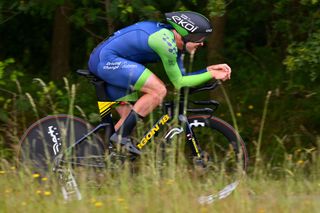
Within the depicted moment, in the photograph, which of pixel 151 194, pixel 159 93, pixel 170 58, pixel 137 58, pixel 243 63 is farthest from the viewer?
pixel 243 63

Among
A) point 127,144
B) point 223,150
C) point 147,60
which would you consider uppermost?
point 147,60

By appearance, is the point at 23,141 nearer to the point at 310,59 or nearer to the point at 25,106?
the point at 25,106

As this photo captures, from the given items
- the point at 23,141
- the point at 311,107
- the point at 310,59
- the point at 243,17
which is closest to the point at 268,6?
the point at 243,17

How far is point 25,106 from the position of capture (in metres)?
8.78

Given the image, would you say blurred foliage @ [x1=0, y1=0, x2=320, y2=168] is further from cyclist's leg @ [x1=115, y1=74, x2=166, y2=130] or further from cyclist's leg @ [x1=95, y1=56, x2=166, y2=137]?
cyclist's leg @ [x1=115, y1=74, x2=166, y2=130]

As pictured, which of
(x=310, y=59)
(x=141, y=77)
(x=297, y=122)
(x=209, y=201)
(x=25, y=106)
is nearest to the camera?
(x=209, y=201)

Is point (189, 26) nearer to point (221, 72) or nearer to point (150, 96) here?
point (221, 72)

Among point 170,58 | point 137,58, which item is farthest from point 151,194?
point 137,58

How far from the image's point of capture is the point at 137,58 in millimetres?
6840

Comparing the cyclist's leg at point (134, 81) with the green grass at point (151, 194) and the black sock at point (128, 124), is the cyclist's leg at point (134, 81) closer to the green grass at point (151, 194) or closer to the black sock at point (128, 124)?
the black sock at point (128, 124)

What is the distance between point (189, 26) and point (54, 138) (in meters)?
1.54

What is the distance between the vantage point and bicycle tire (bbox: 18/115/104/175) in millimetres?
6838

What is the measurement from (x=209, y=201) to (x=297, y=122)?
406 centimetres

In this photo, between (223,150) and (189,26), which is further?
(223,150)
